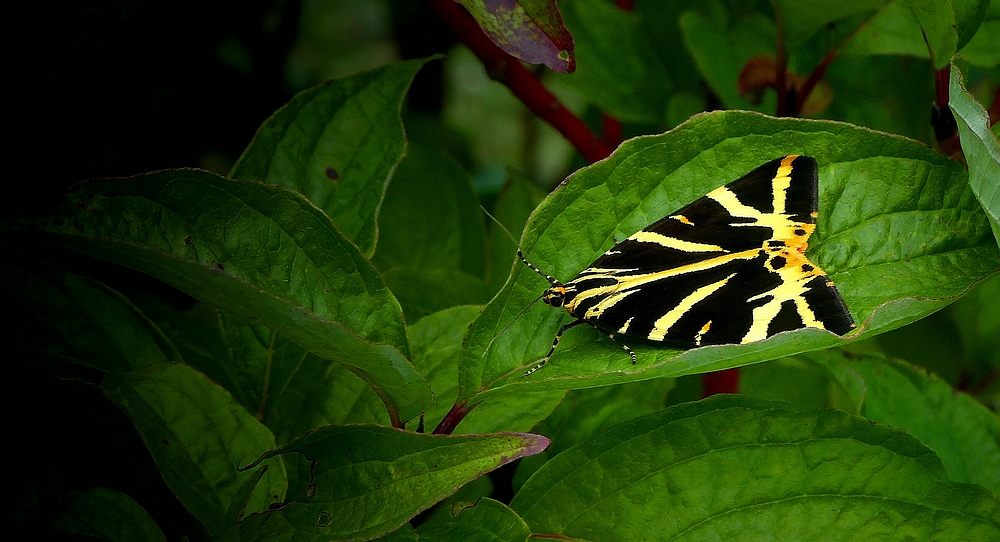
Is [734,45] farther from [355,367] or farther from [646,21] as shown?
[355,367]

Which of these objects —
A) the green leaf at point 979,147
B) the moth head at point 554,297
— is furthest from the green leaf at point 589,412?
the green leaf at point 979,147

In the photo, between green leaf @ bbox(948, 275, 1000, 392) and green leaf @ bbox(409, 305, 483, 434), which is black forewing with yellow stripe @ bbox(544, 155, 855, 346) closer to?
green leaf @ bbox(409, 305, 483, 434)

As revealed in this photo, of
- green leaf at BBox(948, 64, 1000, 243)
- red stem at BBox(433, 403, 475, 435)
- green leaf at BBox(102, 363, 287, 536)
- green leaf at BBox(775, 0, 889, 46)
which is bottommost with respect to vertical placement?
green leaf at BBox(102, 363, 287, 536)

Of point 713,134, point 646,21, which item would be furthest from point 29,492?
point 646,21

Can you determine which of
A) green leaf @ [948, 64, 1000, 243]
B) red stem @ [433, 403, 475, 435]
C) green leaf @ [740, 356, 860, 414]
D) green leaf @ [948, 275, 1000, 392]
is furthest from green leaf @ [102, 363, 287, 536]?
green leaf @ [948, 275, 1000, 392]

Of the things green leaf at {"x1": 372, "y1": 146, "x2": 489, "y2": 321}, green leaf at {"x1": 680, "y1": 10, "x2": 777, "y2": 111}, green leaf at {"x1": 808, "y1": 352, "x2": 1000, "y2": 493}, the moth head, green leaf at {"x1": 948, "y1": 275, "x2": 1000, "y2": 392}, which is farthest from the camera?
green leaf at {"x1": 948, "y1": 275, "x2": 1000, "y2": 392}
